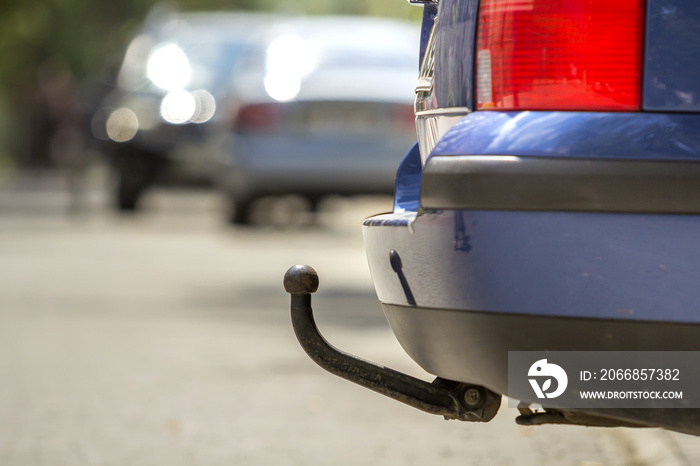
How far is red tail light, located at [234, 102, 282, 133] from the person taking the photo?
39.2ft

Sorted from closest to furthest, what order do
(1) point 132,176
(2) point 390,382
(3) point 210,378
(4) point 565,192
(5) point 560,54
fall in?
(4) point 565,192 → (5) point 560,54 → (2) point 390,382 → (3) point 210,378 → (1) point 132,176

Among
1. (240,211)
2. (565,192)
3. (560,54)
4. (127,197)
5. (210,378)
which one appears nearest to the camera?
(565,192)

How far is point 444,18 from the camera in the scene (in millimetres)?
2891

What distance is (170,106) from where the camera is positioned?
46.8 ft

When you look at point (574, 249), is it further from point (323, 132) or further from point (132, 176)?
point (132, 176)

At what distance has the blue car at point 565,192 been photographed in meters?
2.48

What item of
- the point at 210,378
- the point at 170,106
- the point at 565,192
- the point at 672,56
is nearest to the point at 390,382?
the point at 565,192

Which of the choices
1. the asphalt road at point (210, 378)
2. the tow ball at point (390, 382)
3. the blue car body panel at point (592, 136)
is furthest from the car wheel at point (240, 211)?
the blue car body panel at point (592, 136)

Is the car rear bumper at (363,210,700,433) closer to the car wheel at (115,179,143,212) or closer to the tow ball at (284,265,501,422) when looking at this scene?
the tow ball at (284,265,501,422)

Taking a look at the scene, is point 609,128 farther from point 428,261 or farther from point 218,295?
point 218,295

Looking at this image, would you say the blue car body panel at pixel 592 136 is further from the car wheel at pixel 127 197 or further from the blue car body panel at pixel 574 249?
the car wheel at pixel 127 197

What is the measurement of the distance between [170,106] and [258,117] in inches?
99.6

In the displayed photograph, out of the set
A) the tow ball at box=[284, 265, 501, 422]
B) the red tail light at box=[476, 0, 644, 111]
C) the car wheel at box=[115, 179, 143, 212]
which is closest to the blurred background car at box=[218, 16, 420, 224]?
the car wheel at box=[115, 179, 143, 212]

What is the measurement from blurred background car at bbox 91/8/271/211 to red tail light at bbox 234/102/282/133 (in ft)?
4.99
